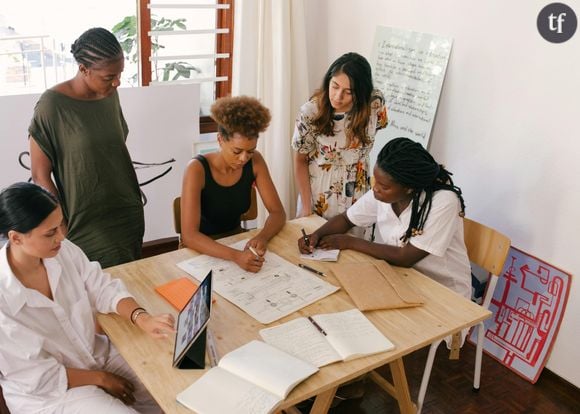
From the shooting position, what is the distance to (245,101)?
7.41 ft

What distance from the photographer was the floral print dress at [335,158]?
8.68ft

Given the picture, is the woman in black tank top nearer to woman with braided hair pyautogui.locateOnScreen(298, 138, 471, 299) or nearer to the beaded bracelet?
woman with braided hair pyautogui.locateOnScreen(298, 138, 471, 299)

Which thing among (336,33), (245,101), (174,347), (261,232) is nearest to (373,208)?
(261,232)

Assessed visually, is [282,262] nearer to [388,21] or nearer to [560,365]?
[560,365]

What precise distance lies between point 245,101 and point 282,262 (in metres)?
0.66

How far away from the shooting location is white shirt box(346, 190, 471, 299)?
2.08 meters

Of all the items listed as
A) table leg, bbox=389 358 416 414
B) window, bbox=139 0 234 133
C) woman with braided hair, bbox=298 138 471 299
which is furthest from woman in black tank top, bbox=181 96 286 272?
window, bbox=139 0 234 133

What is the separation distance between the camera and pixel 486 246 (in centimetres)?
236

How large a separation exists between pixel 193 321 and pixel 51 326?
0.48 m

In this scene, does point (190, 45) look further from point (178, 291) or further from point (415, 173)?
point (178, 291)

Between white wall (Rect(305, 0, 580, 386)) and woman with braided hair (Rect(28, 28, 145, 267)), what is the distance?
5.43 feet

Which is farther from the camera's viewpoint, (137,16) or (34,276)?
(137,16)

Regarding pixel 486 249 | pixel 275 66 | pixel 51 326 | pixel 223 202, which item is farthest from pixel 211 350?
pixel 275 66

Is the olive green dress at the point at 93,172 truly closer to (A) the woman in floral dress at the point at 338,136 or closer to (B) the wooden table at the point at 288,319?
(B) the wooden table at the point at 288,319
